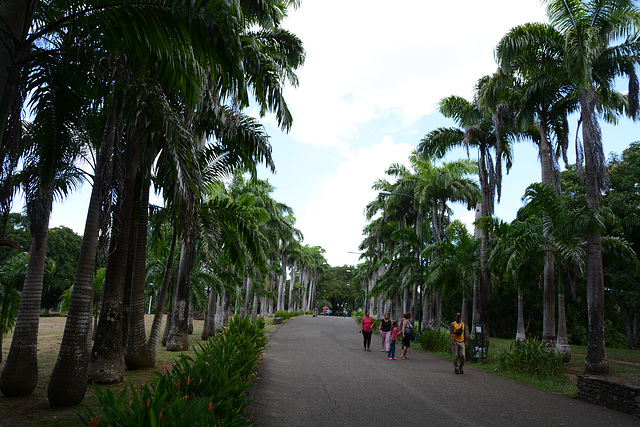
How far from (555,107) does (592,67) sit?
2718 mm

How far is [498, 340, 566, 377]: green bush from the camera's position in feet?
39.4

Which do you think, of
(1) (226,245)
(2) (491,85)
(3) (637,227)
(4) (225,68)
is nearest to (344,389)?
(1) (226,245)

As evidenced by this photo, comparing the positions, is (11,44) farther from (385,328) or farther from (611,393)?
(385,328)

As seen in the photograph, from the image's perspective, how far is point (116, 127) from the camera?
25.0 feet

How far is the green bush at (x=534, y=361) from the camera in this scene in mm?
12000

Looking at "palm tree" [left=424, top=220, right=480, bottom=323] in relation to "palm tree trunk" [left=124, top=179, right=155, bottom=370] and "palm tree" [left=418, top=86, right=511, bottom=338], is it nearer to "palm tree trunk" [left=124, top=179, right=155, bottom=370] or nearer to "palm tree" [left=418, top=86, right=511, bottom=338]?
"palm tree" [left=418, top=86, right=511, bottom=338]

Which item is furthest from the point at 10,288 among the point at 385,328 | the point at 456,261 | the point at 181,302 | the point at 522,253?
the point at 456,261

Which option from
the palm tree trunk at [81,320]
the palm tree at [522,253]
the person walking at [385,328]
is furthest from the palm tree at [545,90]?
the palm tree trunk at [81,320]

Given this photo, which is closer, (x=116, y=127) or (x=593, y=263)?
(x=116, y=127)

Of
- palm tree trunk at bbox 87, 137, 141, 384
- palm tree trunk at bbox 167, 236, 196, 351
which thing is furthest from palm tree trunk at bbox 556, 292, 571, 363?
palm tree trunk at bbox 87, 137, 141, 384

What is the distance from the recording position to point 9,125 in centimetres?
585

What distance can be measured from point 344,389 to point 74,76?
784 cm

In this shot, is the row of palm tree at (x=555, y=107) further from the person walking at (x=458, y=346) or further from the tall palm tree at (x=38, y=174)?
the tall palm tree at (x=38, y=174)

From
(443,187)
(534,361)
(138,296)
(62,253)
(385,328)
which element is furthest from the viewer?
(62,253)
